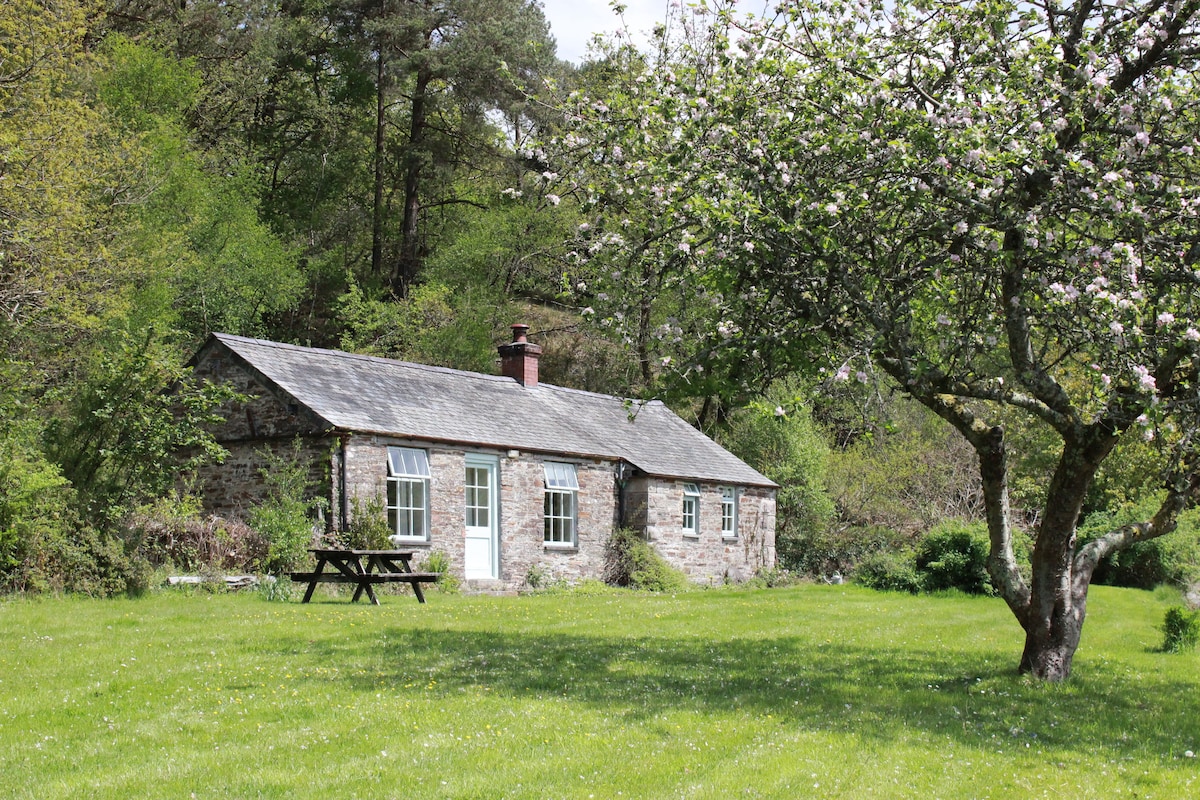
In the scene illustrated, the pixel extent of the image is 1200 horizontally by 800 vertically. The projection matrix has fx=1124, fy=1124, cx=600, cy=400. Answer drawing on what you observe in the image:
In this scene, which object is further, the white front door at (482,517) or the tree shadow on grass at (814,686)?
the white front door at (482,517)

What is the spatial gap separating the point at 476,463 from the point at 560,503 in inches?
97.3

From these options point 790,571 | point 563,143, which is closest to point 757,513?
point 790,571

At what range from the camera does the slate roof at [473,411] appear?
20.6 metres

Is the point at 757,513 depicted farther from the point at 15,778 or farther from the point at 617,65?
the point at 15,778

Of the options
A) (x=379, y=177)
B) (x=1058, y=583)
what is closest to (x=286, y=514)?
(x=1058, y=583)

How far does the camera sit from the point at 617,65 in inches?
444

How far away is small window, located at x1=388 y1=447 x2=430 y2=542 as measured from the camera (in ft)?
67.1

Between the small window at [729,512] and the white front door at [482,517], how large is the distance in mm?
7515

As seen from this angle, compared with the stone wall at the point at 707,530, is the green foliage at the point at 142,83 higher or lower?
higher

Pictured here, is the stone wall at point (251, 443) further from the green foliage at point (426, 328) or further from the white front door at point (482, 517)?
the green foliage at point (426, 328)

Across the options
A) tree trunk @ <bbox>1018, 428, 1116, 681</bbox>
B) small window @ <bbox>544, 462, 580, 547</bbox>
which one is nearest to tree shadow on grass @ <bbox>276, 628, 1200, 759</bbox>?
tree trunk @ <bbox>1018, 428, 1116, 681</bbox>

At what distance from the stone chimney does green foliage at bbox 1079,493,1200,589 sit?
1276cm

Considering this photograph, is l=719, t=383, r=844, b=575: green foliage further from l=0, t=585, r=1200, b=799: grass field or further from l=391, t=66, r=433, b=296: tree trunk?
l=0, t=585, r=1200, b=799: grass field

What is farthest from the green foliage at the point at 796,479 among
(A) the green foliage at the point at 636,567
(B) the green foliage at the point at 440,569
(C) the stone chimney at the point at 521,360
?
(B) the green foliage at the point at 440,569
